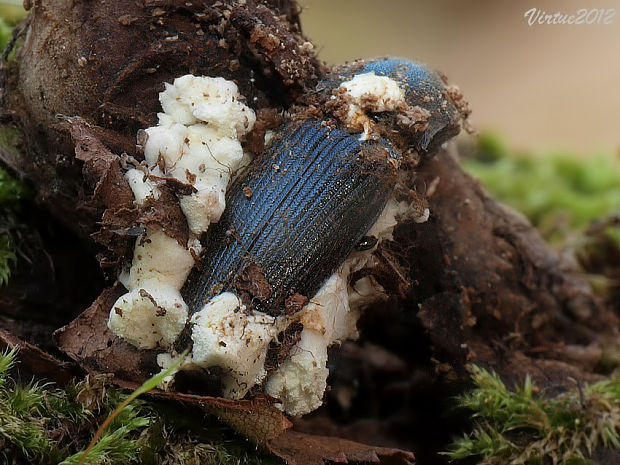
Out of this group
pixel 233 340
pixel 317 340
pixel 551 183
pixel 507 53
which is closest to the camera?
pixel 233 340

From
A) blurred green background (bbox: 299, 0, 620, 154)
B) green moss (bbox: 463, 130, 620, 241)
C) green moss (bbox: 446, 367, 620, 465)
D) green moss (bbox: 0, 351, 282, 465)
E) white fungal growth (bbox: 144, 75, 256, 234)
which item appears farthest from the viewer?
blurred green background (bbox: 299, 0, 620, 154)

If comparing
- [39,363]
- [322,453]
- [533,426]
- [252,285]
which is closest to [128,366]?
A: [39,363]

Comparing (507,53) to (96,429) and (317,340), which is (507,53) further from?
(96,429)

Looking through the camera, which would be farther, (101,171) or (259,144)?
(259,144)

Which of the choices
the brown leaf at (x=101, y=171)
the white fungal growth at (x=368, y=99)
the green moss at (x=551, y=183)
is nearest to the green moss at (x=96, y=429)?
the brown leaf at (x=101, y=171)

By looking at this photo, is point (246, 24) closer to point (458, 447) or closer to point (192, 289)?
point (192, 289)

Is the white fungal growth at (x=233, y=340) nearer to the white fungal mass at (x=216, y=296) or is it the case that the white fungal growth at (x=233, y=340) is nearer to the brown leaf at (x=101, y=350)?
the white fungal mass at (x=216, y=296)

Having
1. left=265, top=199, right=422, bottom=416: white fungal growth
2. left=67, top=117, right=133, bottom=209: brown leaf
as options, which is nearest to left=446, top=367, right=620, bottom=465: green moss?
left=265, top=199, right=422, bottom=416: white fungal growth

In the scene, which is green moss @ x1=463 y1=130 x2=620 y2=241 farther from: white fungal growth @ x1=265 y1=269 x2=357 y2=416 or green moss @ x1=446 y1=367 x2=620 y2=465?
white fungal growth @ x1=265 y1=269 x2=357 y2=416
